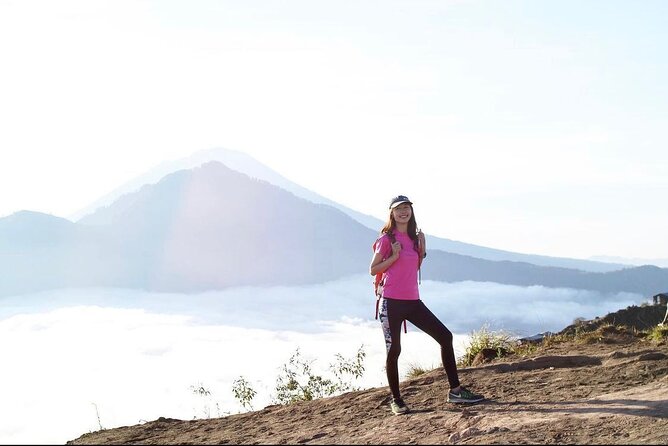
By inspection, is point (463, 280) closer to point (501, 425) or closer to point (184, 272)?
point (184, 272)

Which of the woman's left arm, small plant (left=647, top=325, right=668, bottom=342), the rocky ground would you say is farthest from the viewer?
small plant (left=647, top=325, right=668, bottom=342)

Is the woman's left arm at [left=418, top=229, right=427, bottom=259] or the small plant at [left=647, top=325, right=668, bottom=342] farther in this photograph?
the small plant at [left=647, top=325, right=668, bottom=342]

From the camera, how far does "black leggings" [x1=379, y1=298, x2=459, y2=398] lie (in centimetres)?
699

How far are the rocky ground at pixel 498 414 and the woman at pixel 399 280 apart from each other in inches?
30.3

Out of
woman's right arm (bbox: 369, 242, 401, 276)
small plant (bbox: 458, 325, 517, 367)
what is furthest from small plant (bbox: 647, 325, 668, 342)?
woman's right arm (bbox: 369, 242, 401, 276)

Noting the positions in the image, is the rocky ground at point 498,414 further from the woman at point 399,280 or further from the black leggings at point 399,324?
the woman at point 399,280

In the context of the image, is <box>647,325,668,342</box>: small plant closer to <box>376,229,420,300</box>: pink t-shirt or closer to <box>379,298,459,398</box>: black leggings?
<box>379,298,459,398</box>: black leggings

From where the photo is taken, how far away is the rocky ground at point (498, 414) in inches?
243

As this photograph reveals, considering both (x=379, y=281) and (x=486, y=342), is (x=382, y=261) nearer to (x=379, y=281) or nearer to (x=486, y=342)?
(x=379, y=281)

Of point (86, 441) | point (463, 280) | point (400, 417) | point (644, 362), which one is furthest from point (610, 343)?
point (463, 280)

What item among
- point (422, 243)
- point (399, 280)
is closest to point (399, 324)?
point (399, 280)

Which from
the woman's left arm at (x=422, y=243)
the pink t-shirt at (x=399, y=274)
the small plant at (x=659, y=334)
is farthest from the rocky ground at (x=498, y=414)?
the woman's left arm at (x=422, y=243)

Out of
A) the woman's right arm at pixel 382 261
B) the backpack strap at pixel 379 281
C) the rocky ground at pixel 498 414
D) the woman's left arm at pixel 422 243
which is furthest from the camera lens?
the woman's left arm at pixel 422 243

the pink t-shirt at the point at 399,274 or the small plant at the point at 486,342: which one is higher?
the pink t-shirt at the point at 399,274
